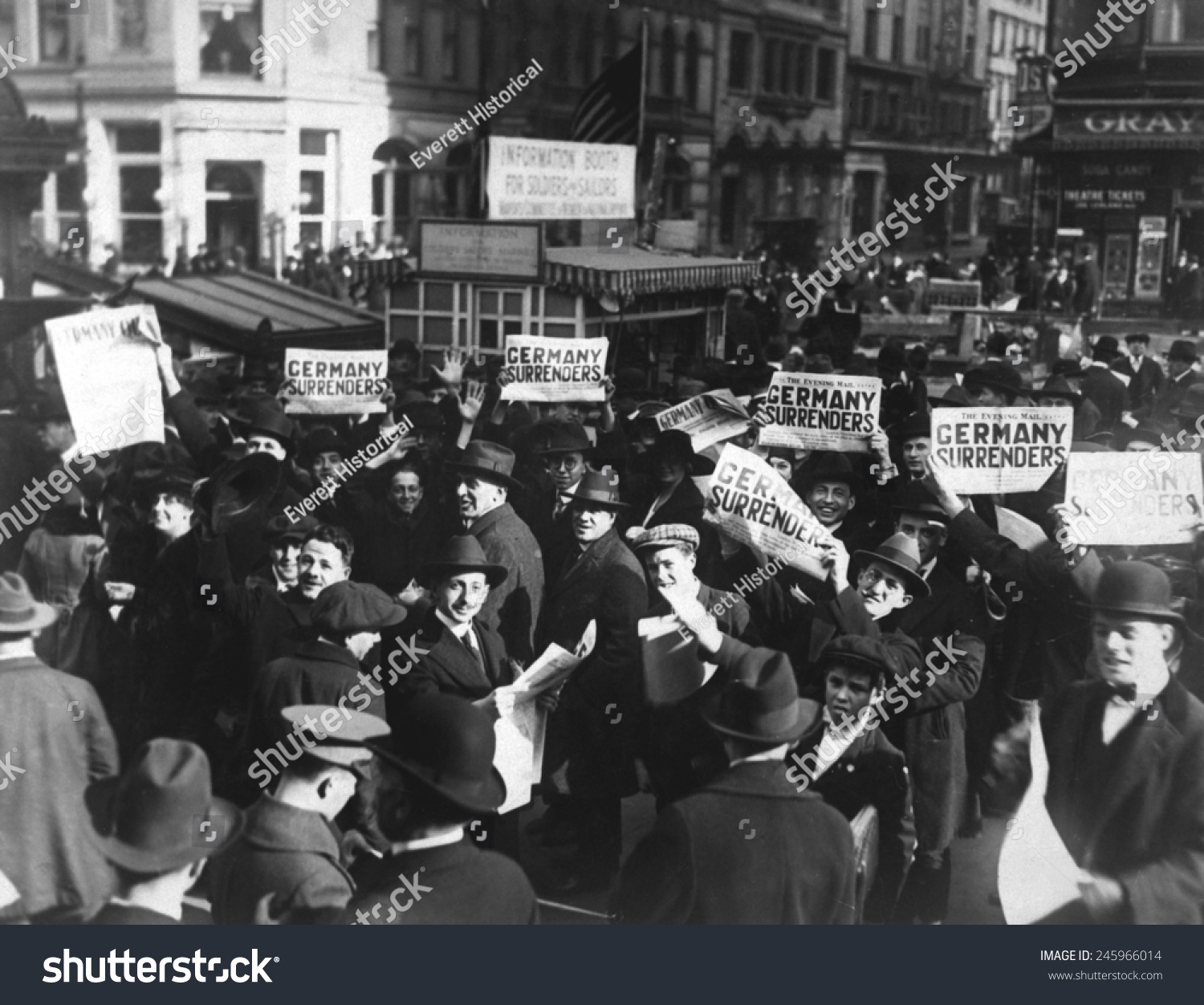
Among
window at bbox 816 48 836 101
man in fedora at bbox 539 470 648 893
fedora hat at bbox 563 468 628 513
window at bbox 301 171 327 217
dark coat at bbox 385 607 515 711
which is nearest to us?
dark coat at bbox 385 607 515 711

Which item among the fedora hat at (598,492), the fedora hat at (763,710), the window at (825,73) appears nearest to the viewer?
the fedora hat at (763,710)

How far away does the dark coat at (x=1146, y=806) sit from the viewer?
5520mm

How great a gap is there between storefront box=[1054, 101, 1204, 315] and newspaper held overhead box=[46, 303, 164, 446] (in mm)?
10679

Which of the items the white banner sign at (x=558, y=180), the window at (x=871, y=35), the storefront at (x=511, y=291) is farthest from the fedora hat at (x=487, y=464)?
the window at (x=871, y=35)

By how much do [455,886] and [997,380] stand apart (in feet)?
17.0

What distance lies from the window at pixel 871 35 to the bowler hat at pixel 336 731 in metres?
5.39

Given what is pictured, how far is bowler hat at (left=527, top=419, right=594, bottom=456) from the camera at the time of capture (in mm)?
7516

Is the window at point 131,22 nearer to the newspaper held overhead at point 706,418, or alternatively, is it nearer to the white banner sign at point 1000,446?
the newspaper held overhead at point 706,418

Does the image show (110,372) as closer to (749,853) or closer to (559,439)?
(559,439)

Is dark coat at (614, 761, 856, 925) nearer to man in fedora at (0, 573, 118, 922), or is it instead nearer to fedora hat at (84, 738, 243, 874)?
fedora hat at (84, 738, 243, 874)

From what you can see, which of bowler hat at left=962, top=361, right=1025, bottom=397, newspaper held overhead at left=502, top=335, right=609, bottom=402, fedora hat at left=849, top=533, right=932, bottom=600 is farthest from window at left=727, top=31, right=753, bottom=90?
fedora hat at left=849, top=533, right=932, bottom=600

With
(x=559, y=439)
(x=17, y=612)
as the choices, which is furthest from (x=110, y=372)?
(x=559, y=439)

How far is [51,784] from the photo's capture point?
5.50 meters

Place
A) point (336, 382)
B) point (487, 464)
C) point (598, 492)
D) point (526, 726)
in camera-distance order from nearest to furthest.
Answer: point (526, 726) < point (598, 492) < point (487, 464) < point (336, 382)
